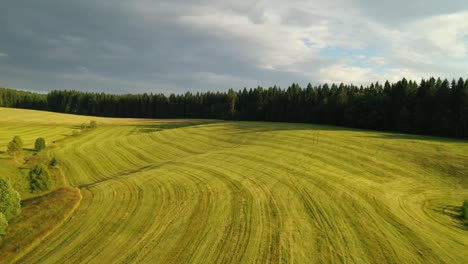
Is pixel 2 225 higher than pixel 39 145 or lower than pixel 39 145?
lower

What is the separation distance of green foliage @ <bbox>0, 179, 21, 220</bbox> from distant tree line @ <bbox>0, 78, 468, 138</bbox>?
6442cm

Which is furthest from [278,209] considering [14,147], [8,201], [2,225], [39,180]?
[14,147]

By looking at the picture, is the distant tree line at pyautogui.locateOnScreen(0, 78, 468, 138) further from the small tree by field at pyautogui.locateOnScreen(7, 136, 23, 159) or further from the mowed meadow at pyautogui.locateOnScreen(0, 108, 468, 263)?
the small tree by field at pyautogui.locateOnScreen(7, 136, 23, 159)

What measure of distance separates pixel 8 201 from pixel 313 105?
3259 inches

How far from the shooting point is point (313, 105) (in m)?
91.9

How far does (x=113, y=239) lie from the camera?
1652cm

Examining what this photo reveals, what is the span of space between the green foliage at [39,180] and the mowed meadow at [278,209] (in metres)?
2.64

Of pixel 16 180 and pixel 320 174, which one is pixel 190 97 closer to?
pixel 16 180

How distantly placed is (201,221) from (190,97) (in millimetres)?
120103

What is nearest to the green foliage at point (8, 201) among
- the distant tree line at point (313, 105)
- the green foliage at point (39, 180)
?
the green foliage at point (39, 180)

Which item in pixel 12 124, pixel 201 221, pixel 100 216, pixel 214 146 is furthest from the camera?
pixel 12 124

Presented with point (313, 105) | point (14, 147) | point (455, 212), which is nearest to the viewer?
point (455, 212)

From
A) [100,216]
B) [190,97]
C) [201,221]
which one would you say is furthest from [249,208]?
[190,97]

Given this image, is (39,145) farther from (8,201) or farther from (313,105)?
(313,105)
